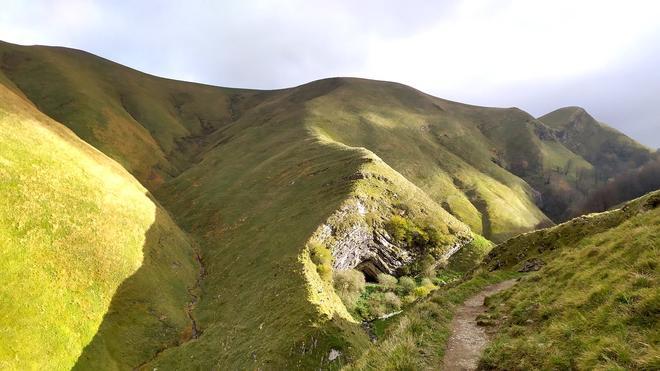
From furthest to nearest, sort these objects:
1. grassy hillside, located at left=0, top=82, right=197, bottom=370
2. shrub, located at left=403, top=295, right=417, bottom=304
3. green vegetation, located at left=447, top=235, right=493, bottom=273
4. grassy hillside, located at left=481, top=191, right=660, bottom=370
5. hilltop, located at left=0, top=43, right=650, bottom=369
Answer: green vegetation, located at left=447, top=235, right=493, bottom=273, shrub, located at left=403, top=295, right=417, bottom=304, hilltop, located at left=0, top=43, right=650, bottom=369, grassy hillside, located at left=0, top=82, right=197, bottom=370, grassy hillside, located at left=481, top=191, right=660, bottom=370

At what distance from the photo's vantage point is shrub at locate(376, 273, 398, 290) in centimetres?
5020

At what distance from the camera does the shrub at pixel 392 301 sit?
44.2m

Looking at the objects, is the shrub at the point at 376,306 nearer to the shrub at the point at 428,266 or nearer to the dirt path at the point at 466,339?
the shrub at the point at 428,266

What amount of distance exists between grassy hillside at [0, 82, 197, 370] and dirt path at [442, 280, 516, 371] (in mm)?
32417

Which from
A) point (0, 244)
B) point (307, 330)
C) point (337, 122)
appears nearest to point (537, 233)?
point (307, 330)

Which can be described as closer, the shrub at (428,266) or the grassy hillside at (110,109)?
the shrub at (428,266)

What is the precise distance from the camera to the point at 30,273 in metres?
37.9

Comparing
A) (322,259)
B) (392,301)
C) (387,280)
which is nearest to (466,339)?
(392,301)

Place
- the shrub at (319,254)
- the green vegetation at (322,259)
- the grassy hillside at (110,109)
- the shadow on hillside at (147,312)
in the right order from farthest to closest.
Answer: the grassy hillside at (110,109) → the shrub at (319,254) → the green vegetation at (322,259) → the shadow on hillside at (147,312)

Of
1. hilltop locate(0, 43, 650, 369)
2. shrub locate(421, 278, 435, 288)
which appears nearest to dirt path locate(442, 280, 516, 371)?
hilltop locate(0, 43, 650, 369)

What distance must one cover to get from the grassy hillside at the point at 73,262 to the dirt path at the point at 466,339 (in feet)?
106

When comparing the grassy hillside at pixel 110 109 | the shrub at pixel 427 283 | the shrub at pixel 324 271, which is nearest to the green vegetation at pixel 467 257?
the shrub at pixel 427 283

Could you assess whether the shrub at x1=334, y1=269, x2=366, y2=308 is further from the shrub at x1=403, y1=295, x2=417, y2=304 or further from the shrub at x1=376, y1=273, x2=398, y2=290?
the shrub at x1=403, y1=295, x2=417, y2=304

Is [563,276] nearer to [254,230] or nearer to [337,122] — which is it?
[254,230]
